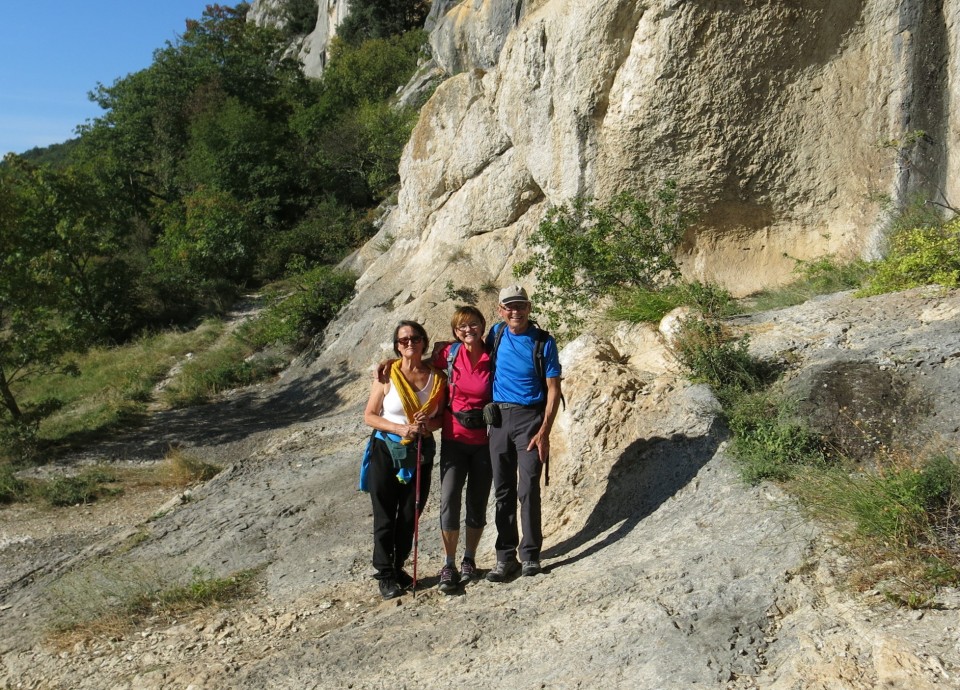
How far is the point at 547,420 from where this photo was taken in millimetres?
4691

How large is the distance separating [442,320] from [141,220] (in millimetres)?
17010

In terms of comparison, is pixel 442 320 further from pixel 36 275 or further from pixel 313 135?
pixel 313 135

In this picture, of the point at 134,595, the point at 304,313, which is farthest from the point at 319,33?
the point at 134,595

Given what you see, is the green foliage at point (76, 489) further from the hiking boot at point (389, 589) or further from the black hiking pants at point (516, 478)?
the black hiking pants at point (516, 478)

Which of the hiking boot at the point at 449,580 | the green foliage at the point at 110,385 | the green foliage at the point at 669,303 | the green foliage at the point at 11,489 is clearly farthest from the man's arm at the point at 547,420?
the green foliage at the point at 110,385

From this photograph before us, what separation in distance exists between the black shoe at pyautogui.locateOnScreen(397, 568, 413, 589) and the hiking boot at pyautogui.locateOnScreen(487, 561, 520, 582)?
2.03 ft

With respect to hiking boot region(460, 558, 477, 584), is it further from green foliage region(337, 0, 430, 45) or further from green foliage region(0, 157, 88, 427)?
green foliage region(337, 0, 430, 45)

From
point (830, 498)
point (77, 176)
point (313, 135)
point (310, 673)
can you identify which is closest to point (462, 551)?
point (310, 673)

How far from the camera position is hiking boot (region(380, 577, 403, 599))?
5.05m

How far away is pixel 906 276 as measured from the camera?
6.34m

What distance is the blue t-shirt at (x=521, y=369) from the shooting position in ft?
15.8

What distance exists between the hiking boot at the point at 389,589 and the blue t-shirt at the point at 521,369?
1.34m

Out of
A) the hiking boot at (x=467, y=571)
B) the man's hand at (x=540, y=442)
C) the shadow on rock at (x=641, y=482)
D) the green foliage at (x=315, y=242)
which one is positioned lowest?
the hiking boot at (x=467, y=571)

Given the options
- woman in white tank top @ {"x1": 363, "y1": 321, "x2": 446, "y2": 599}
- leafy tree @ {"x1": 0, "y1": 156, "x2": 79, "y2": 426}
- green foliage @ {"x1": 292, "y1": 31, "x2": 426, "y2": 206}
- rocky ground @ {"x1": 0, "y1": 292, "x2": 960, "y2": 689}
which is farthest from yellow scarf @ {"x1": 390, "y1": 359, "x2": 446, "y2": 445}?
green foliage @ {"x1": 292, "y1": 31, "x2": 426, "y2": 206}
